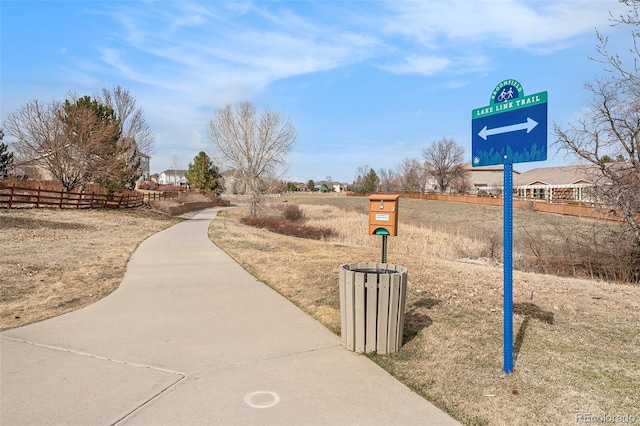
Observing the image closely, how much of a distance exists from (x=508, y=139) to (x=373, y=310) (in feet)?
7.24

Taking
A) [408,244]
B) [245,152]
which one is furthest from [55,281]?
[245,152]

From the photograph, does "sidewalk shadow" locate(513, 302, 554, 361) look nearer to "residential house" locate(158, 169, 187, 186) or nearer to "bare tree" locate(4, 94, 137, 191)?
"bare tree" locate(4, 94, 137, 191)

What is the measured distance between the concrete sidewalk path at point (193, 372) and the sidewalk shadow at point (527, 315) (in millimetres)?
1954

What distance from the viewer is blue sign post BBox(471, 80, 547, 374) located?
3652 mm

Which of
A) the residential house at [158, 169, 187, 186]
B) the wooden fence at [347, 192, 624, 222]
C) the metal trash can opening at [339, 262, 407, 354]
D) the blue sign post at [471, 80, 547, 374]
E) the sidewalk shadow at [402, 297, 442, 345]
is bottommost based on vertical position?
the sidewalk shadow at [402, 297, 442, 345]

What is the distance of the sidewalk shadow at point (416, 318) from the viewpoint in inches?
203

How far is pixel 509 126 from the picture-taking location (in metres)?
3.89

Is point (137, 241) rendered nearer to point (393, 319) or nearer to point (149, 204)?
point (393, 319)

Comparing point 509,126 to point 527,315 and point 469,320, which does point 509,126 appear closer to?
point 469,320

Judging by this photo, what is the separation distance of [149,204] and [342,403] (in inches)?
1457

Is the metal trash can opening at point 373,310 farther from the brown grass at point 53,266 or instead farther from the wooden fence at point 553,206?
the wooden fence at point 553,206

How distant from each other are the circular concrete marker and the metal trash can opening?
51.9 inches

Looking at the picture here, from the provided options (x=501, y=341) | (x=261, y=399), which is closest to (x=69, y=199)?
(x=261, y=399)

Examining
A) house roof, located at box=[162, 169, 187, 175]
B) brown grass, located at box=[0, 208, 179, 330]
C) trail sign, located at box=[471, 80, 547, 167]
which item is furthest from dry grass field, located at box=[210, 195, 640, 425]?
house roof, located at box=[162, 169, 187, 175]
